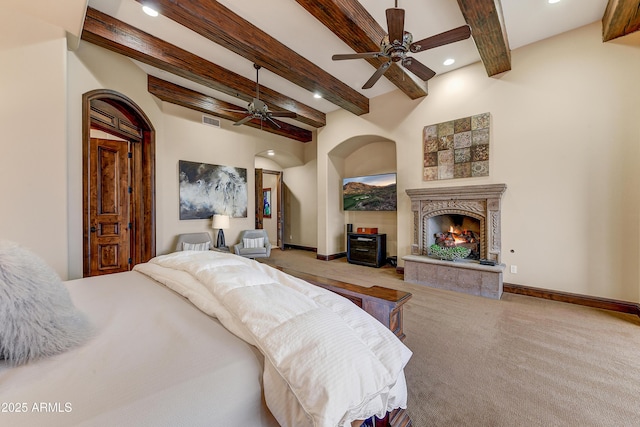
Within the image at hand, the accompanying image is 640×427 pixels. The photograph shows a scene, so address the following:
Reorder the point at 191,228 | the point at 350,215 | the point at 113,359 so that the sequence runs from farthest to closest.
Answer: the point at 350,215, the point at 191,228, the point at 113,359

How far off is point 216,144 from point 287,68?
2.60 metres

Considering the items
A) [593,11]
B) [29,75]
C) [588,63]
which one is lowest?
[29,75]

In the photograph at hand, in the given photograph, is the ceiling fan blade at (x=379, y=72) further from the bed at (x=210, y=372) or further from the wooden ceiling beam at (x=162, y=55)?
the bed at (x=210, y=372)

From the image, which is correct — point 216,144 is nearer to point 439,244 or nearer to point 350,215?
point 350,215

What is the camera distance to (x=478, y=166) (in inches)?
158

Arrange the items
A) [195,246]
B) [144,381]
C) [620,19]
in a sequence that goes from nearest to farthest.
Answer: [144,381]
[620,19]
[195,246]

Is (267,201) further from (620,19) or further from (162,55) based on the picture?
(620,19)

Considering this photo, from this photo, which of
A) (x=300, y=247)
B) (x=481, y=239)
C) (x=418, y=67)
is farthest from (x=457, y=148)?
(x=300, y=247)

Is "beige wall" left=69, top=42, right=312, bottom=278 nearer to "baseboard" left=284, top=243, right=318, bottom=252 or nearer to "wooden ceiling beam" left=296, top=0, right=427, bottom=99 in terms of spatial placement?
"baseboard" left=284, top=243, right=318, bottom=252

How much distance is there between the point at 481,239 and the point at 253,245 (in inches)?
171

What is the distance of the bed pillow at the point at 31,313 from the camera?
806mm

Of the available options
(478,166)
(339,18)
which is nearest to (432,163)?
(478,166)

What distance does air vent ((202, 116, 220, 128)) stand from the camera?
5.27 m

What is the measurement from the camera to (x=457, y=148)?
4211 millimetres
